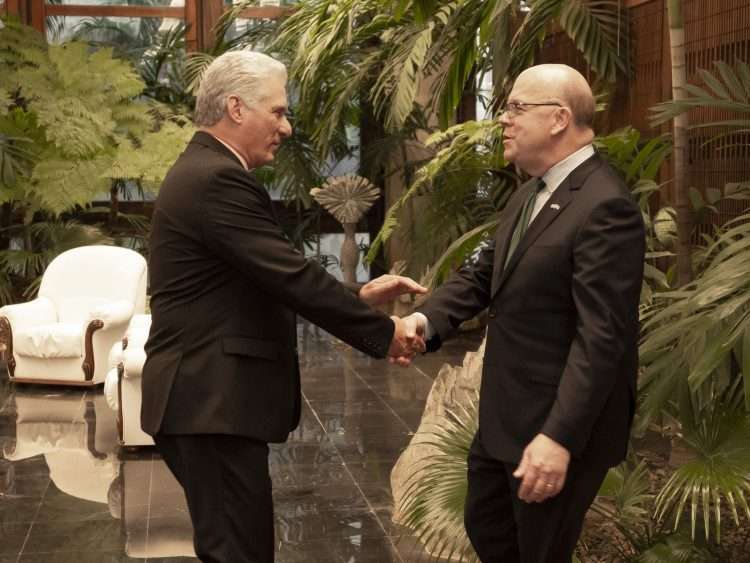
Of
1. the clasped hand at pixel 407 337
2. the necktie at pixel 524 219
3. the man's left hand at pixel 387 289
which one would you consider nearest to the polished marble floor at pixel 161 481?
the man's left hand at pixel 387 289

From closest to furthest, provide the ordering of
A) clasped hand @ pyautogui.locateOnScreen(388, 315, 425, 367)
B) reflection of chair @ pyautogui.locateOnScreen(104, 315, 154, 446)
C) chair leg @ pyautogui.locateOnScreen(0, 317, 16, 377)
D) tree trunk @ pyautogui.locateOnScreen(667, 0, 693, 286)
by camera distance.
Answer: clasped hand @ pyautogui.locateOnScreen(388, 315, 425, 367), tree trunk @ pyautogui.locateOnScreen(667, 0, 693, 286), reflection of chair @ pyautogui.locateOnScreen(104, 315, 154, 446), chair leg @ pyautogui.locateOnScreen(0, 317, 16, 377)

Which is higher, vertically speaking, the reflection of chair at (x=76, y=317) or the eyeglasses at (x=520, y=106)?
the eyeglasses at (x=520, y=106)

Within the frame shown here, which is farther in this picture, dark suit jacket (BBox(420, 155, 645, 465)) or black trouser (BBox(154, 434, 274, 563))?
black trouser (BBox(154, 434, 274, 563))

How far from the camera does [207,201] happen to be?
3041 mm

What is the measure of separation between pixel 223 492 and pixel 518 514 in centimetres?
77

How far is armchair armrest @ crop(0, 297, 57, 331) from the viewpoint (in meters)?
8.76

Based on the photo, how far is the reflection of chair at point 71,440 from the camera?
6.27m

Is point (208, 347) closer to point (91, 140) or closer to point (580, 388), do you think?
point (580, 388)

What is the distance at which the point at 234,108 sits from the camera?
312 centimetres

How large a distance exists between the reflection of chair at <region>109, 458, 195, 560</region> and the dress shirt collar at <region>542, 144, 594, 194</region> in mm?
2719

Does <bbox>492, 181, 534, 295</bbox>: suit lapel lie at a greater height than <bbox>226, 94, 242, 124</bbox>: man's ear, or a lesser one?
lesser

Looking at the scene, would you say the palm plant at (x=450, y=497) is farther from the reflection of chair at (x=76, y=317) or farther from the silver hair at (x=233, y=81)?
the reflection of chair at (x=76, y=317)

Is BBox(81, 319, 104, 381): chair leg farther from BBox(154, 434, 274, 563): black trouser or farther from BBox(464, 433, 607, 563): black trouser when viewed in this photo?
BBox(464, 433, 607, 563): black trouser

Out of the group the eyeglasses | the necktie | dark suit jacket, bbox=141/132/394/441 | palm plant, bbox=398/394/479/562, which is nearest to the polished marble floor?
palm plant, bbox=398/394/479/562
